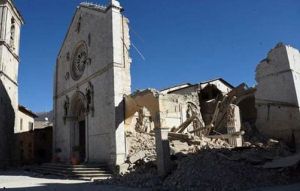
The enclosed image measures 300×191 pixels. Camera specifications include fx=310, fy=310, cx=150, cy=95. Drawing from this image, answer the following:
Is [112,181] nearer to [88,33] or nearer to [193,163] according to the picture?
[193,163]

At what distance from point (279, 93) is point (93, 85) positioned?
38.0 feet

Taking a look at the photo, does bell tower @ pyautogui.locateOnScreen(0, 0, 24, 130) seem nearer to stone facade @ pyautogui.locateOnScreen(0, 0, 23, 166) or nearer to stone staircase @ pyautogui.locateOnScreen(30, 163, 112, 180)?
stone facade @ pyautogui.locateOnScreen(0, 0, 23, 166)

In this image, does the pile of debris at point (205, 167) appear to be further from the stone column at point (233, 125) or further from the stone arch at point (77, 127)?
the stone arch at point (77, 127)

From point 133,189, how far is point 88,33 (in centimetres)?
1314

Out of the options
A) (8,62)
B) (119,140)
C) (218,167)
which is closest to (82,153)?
(119,140)

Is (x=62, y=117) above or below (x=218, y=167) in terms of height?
above

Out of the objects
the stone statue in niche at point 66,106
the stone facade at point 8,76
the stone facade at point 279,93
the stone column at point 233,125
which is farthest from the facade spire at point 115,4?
the stone facade at point 8,76

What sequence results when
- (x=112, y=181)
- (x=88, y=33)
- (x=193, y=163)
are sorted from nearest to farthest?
(x=193, y=163) → (x=112, y=181) → (x=88, y=33)

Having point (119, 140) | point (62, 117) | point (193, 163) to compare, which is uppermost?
point (62, 117)

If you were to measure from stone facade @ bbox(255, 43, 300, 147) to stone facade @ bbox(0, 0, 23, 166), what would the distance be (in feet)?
60.6

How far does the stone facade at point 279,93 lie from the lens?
1869 centimetres

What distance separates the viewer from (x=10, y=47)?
82.1 feet

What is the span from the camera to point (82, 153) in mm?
22031

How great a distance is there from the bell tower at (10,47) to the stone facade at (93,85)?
361 centimetres
